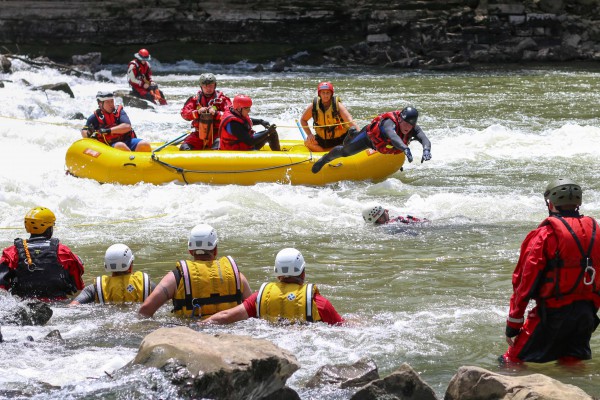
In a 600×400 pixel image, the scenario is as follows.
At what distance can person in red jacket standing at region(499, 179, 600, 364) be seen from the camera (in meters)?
5.00

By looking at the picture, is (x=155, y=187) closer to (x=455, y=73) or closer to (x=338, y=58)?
(x=455, y=73)

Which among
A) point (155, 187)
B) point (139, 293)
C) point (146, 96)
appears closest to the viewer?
point (139, 293)

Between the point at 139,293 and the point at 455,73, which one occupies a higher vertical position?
the point at 455,73

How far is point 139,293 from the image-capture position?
259 inches

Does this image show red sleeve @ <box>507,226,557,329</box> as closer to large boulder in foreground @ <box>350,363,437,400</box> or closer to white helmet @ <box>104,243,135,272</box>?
large boulder in foreground @ <box>350,363,437,400</box>

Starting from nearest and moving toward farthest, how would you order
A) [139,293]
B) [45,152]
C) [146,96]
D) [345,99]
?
[139,293] < [45,152] < [146,96] < [345,99]

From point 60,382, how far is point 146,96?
15.7 m

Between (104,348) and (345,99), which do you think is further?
(345,99)

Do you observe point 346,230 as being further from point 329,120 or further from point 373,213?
point 329,120

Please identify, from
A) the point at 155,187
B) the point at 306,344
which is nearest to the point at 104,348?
the point at 306,344

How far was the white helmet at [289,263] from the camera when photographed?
5.91 metres

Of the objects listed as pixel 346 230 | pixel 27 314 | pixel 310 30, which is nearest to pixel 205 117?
pixel 346 230

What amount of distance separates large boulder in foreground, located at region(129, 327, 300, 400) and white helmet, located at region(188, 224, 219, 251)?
1385 millimetres

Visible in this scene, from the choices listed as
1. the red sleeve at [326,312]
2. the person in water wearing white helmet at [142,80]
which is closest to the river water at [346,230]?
the red sleeve at [326,312]
